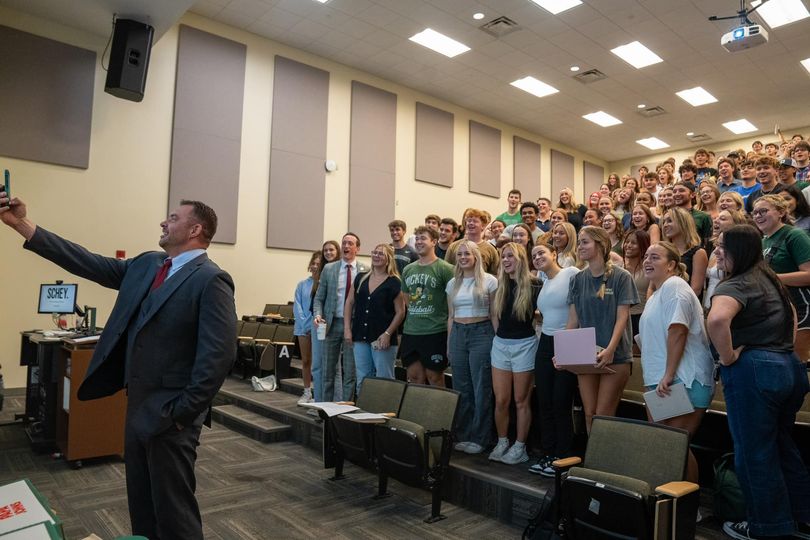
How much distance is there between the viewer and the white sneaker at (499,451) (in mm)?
3113

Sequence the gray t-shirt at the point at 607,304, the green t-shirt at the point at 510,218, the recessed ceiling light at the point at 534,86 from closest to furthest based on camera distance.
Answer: the gray t-shirt at the point at 607,304 → the green t-shirt at the point at 510,218 → the recessed ceiling light at the point at 534,86

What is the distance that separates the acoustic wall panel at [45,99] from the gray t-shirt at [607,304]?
18.6 feet

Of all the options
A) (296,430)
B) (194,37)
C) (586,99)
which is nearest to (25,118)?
(194,37)

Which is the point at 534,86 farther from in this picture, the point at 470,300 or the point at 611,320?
the point at 611,320

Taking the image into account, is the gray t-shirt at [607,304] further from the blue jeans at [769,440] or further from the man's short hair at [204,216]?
the man's short hair at [204,216]

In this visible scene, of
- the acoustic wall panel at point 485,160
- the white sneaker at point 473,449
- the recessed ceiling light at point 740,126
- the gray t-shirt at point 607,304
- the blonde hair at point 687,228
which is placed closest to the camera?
the gray t-shirt at point 607,304

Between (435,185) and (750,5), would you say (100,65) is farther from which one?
(750,5)

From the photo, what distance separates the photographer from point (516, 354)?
10.2 ft

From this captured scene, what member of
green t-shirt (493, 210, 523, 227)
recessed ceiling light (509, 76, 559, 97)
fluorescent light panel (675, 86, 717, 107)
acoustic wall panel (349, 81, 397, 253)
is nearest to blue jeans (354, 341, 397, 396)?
green t-shirt (493, 210, 523, 227)

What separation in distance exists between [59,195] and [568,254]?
214 inches

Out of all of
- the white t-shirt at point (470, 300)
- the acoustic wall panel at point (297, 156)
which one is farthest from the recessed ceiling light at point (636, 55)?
the white t-shirt at point (470, 300)

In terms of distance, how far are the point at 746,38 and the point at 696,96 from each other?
Answer: 4074 millimetres

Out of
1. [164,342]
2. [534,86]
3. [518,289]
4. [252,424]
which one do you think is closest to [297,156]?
[534,86]

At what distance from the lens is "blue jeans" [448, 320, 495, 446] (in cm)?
331
